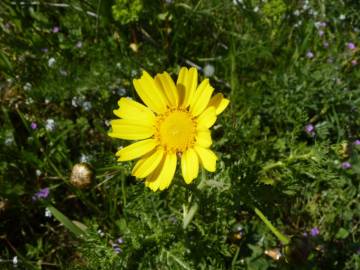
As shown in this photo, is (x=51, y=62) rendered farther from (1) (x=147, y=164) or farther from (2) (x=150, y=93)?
(1) (x=147, y=164)

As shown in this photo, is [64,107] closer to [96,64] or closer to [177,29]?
[96,64]

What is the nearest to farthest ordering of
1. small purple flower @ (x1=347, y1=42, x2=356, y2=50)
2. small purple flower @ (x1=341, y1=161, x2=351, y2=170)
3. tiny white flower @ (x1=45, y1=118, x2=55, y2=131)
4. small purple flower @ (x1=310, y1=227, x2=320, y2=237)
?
1. small purple flower @ (x1=310, y1=227, x2=320, y2=237)
2. small purple flower @ (x1=341, y1=161, x2=351, y2=170)
3. tiny white flower @ (x1=45, y1=118, x2=55, y2=131)
4. small purple flower @ (x1=347, y1=42, x2=356, y2=50)

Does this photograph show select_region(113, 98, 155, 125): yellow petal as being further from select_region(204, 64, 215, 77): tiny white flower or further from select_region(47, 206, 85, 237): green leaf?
select_region(204, 64, 215, 77): tiny white flower

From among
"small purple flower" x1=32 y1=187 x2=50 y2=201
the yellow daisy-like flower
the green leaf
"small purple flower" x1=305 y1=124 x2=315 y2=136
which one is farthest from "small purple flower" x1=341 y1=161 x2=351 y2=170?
"small purple flower" x1=32 y1=187 x2=50 y2=201

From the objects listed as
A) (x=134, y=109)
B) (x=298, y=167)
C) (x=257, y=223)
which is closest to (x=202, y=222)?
(x=257, y=223)

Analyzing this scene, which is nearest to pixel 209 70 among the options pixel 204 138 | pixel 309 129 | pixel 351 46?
pixel 309 129

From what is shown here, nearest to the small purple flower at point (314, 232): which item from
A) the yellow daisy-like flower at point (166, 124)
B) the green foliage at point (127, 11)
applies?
the yellow daisy-like flower at point (166, 124)

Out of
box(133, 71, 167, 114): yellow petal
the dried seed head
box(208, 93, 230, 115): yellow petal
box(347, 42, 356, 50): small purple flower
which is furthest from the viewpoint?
box(347, 42, 356, 50): small purple flower

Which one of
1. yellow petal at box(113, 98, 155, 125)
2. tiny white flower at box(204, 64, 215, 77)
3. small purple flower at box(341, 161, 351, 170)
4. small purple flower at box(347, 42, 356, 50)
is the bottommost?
yellow petal at box(113, 98, 155, 125)
